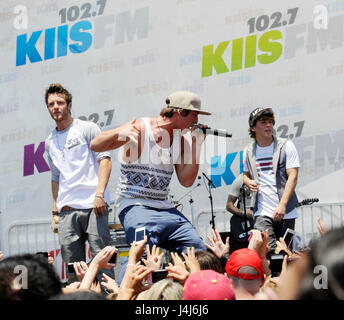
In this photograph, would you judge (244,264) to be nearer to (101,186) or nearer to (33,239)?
(101,186)

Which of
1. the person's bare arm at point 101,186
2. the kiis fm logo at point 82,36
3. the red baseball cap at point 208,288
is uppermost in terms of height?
the kiis fm logo at point 82,36

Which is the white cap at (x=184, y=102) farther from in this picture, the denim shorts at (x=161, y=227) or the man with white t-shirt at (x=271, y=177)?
the man with white t-shirt at (x=271, y=177)

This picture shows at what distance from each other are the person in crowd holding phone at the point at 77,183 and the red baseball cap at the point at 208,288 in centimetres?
194

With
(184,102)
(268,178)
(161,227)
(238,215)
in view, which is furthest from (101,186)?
(238,215)

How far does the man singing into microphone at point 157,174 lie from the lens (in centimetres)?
304

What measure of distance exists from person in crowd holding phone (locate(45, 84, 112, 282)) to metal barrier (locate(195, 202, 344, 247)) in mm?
1715

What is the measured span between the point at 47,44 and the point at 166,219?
133 inches

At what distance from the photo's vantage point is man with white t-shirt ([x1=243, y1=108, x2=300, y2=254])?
13.2 feet

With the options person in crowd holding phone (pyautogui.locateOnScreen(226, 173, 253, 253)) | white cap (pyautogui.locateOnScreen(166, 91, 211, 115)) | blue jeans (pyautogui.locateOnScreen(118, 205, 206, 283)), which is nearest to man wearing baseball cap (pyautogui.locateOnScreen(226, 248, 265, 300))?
blue jeans (pyautogui.locateOnScreen(118, 205, 206, 283))

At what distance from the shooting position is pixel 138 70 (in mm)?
5648

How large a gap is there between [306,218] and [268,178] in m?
1.35

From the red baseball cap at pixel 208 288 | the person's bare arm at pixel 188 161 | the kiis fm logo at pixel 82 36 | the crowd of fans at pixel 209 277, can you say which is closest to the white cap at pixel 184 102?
the person's bare arm at pixel 188 161

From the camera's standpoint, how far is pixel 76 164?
3846 mm
